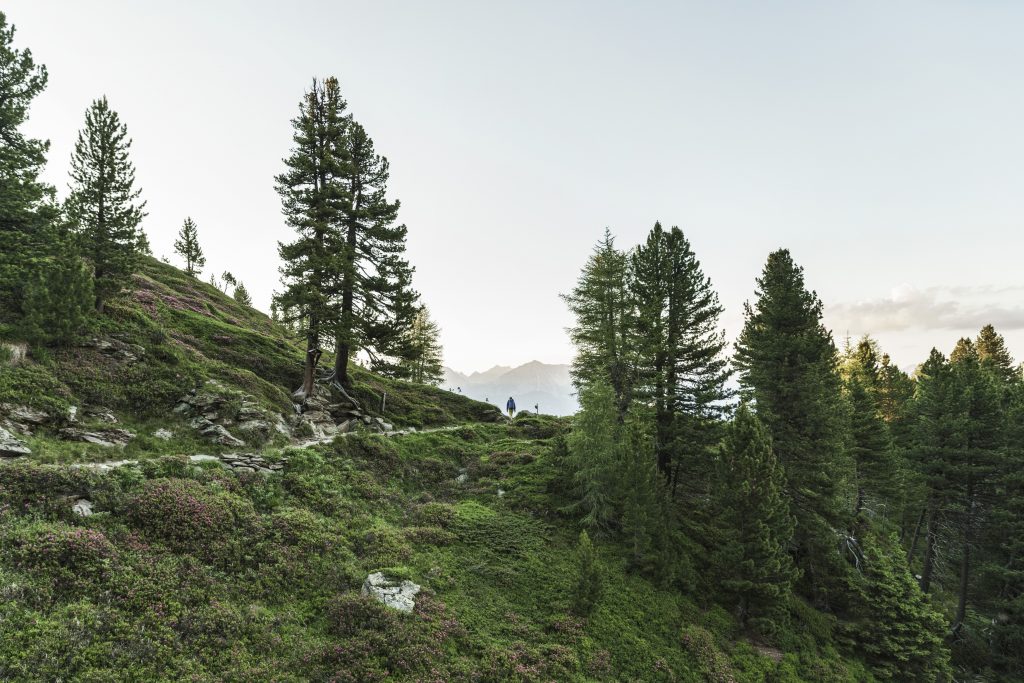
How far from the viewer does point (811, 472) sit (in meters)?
23.1

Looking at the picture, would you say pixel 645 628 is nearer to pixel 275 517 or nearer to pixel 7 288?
pixel 275 517

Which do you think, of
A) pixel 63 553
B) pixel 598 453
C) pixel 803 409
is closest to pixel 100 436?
pixel 63 553

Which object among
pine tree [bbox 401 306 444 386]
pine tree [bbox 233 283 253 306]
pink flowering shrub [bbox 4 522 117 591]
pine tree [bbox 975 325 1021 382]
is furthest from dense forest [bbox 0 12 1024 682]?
pine tree [bbox 233 283 253 306]

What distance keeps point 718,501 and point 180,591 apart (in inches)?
809

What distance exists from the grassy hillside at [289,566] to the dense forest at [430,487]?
82mm

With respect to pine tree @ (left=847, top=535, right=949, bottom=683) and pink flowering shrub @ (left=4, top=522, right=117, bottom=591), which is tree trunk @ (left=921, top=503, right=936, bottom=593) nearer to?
pine tree @ (left=847, top=535, right=949, bottom=683)

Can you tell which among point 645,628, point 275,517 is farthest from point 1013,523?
point 275,517

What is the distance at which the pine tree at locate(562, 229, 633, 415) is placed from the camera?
2417cm

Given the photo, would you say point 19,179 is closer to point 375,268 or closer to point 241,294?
point 375,268

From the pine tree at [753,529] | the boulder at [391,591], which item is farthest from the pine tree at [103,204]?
the pine tree at [753,529]

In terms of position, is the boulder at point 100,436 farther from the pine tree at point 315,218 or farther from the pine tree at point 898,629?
the pine tree at point 898,629

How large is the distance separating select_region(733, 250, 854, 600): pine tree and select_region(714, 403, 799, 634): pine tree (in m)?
4.48

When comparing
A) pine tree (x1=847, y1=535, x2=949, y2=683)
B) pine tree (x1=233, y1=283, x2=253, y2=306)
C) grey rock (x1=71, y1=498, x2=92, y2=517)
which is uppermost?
pine tree (x1=233, y1=283, x2=253, y2=306)

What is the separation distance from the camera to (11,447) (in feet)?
40.6
